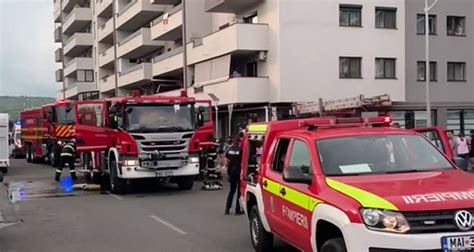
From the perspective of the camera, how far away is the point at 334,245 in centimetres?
560

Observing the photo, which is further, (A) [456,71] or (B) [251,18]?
(A) [456,71]

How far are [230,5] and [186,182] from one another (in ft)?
55.3

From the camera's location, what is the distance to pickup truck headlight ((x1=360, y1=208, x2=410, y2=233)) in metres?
5.12

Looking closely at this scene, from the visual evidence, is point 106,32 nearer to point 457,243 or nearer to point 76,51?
point 76,51

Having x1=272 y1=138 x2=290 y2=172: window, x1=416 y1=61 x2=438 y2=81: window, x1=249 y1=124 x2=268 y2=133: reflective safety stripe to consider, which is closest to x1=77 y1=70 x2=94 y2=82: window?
x1=416 y1=61 x2=438 y2=81: window

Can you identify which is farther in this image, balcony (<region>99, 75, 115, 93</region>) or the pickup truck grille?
balcony (<region>99, 75, 115, 93</region>)

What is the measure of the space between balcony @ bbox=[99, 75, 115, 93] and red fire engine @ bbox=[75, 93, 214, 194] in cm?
4112

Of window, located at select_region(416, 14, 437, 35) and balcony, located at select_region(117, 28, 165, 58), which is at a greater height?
balcony, located at select_region(117, 28, 165, 58)

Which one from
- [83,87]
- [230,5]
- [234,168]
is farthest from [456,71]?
[83,87]

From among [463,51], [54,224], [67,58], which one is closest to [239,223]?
[54,224]

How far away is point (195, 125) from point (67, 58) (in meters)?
67.7

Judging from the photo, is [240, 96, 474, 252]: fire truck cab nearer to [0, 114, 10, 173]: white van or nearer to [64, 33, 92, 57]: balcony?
[0, 114, 10, 173]: white van

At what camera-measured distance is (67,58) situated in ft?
266

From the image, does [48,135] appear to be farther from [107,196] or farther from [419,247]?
[419,247]
